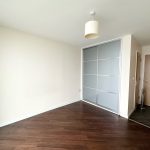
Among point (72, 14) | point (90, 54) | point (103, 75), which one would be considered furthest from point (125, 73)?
point (72, 14)

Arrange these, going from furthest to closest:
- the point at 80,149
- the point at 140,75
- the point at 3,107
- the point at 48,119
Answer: the point at 140,75, the point at 48,119, the point at 3,107, the point at 80,149

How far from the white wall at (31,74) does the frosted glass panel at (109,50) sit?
1.12m

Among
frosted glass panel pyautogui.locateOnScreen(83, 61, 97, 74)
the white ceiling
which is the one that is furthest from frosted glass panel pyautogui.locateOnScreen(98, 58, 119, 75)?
the white ceiling

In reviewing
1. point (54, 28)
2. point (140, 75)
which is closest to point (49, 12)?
point (54, 28)

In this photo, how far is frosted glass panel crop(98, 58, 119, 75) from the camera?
348 cm

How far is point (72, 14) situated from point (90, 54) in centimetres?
253

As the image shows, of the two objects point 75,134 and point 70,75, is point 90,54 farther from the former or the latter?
point 75,134

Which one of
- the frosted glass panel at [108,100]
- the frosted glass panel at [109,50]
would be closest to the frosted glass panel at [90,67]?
the frosted glass panel at [109,50]

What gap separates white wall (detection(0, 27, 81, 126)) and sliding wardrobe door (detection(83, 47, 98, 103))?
63 centimetres

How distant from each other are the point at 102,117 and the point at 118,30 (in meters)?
2.33

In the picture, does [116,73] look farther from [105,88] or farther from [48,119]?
[48,119]

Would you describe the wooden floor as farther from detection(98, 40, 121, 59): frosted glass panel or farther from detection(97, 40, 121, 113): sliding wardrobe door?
detection(98, 40, 121, 59): frosted glass panel

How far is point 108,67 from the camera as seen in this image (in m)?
3.74

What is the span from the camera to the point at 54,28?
269 centimetres
